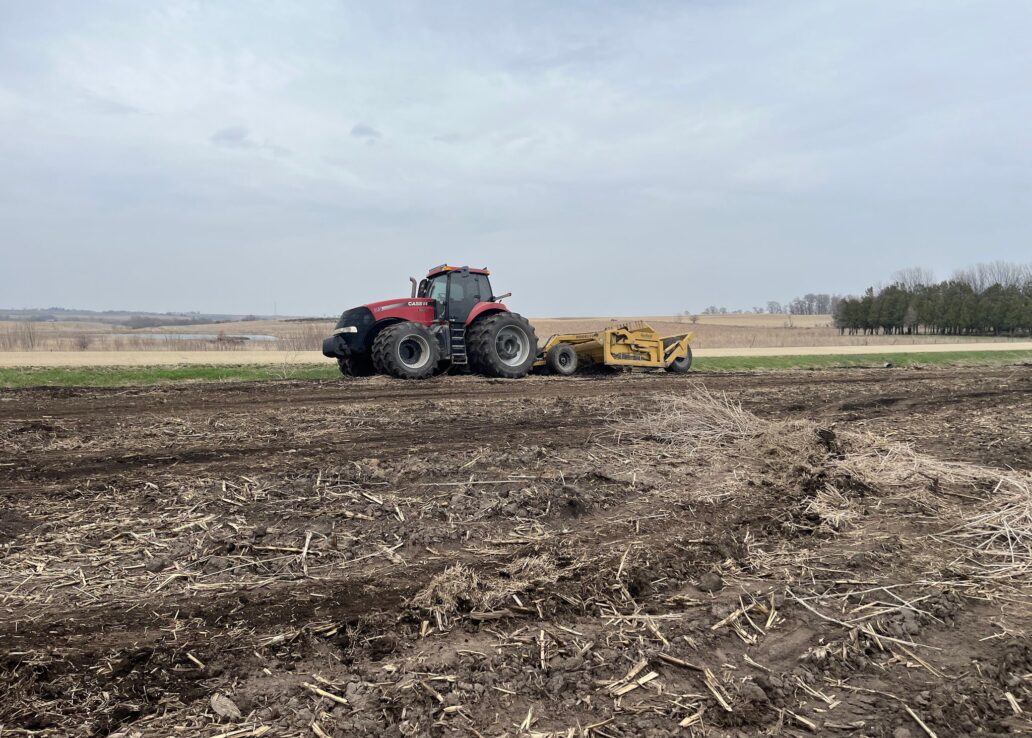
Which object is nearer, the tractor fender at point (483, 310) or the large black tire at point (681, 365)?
the tractor fender at point (483, 310)

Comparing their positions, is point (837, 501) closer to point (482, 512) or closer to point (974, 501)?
point (974, 501)

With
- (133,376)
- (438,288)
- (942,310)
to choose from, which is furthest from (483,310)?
(942,310)

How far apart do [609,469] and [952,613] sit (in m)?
3.03

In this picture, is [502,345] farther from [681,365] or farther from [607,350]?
[681,365]

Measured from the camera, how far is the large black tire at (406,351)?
1396 cm

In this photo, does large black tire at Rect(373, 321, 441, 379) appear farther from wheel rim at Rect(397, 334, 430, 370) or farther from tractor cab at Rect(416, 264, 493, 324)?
tractor cab at Rect(416, 264, 493, 324)

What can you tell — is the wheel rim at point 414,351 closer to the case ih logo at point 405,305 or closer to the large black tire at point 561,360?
the case ih logo at point 405,305

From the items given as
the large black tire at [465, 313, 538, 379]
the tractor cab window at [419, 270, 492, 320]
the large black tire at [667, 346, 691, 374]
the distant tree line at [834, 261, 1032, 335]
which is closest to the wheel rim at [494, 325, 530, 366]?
the large black tire at [465, 313, 538, 379]

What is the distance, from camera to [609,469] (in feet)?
20.3

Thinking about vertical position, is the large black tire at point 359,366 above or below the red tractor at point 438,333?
below

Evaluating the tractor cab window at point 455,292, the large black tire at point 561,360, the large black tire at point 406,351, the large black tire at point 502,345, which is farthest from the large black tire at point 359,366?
the large black tire at point 561,360

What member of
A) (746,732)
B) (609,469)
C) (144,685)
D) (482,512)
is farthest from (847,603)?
(144,685)

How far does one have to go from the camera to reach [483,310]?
15.3 m

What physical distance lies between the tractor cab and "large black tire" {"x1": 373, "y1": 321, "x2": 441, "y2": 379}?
0.71 meters
